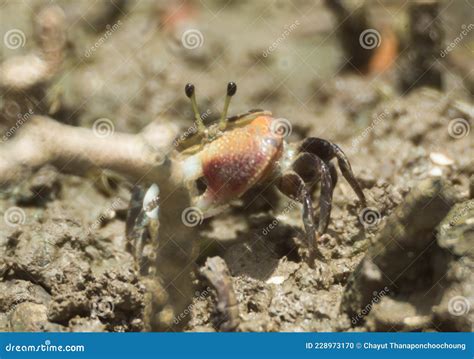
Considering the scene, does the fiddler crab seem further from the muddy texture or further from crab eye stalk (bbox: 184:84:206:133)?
the muddy texture

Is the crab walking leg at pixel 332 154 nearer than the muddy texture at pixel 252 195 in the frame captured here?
No

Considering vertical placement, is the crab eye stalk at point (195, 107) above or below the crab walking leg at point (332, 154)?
below

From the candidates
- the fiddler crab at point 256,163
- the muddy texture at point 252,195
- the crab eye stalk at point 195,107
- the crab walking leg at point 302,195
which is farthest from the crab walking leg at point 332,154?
the crab eye stalk at point 195,107

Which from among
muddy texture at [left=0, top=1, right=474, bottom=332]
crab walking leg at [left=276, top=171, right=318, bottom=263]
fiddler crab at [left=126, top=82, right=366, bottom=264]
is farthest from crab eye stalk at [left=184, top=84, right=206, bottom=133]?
crab walking leg at [left=276, top=171, right=318, bottom=263]

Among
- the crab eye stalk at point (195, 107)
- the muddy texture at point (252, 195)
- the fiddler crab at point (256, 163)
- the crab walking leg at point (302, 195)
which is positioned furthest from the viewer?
the crab eye stalk at point (195, 107)

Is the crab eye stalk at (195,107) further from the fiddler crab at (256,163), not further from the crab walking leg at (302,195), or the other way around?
the crab walking leg at (302,195)

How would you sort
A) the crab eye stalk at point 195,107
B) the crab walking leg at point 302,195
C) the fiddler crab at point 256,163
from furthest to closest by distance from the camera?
1. the crab eye stalk at point 195,107
2. the fiddler crab at point 256,163
3. the crab walking leg at point 302,195

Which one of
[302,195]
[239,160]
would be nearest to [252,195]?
[239,160]

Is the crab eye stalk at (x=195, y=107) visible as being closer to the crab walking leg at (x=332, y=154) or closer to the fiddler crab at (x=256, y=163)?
the fiddler crab at (x=256, y=163)
